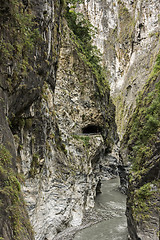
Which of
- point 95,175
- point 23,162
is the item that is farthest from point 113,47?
point 23,162

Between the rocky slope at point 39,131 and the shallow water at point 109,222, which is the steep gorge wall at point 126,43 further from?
the rocky slope at point 39,131

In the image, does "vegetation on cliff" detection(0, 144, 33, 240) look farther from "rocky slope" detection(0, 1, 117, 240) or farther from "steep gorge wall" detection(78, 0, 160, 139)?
"steep gorge wall" detection(78, 0, 160, 139)

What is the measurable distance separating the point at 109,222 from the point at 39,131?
922cm

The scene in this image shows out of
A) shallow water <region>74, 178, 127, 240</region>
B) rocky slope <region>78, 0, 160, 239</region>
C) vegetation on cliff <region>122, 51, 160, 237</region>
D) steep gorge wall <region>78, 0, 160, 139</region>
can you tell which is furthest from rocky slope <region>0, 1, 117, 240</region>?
steep gorge wall <region>78, 0, 160, 139</region>

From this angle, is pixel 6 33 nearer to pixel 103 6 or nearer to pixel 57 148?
pixel 57 148

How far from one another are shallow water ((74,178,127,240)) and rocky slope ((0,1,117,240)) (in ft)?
3.60

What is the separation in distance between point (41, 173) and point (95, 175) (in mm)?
10778

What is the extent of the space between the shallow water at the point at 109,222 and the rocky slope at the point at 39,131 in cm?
110

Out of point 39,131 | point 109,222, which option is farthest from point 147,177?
point 109,222

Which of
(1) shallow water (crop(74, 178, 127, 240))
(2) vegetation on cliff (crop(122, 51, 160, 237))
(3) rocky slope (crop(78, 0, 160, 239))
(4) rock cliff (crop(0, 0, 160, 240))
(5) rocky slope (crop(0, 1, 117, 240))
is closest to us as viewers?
(5) rocky slope (crop(0, 1, 117, 240))

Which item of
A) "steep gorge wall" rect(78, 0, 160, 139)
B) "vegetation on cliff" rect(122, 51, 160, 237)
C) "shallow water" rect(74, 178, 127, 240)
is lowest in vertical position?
"shallow water" rect(74, 178, 127, 240)

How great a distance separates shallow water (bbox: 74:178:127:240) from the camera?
10.5 meters

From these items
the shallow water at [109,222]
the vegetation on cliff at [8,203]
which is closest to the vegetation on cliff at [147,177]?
the shallow water at [109,222]

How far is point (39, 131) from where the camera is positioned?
28.8 ft
